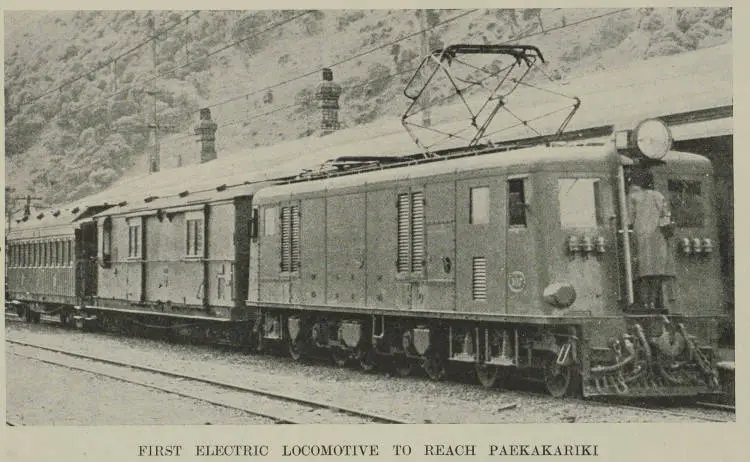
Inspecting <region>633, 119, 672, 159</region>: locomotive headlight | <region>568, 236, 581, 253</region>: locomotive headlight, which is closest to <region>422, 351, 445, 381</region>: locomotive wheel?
<region>568, 236, 581, 253</region>: locomotive headlight

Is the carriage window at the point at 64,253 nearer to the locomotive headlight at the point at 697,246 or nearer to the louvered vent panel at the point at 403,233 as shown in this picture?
the louvered vent panel at the point at 403,233

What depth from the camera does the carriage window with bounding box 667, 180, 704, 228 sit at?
41.8ft

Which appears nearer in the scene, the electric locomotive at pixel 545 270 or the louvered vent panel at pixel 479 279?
the electric locomotive at pixel 545 270

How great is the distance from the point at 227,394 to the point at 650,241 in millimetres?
6067

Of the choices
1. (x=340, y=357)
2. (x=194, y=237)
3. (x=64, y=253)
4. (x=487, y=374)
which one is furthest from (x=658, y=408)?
(x=64, y=253)

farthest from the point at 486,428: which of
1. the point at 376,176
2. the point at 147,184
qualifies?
the point at 147,184

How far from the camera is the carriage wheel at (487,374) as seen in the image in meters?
13.4

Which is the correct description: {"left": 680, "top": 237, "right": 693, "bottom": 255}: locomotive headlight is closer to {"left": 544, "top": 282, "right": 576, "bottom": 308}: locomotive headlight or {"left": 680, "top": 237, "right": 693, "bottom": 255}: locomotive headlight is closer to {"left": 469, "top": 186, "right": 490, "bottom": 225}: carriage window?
{"left": 544, "top": 282, "right": 576, "bottom": 308}: locomotive headlight

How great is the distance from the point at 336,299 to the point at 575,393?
4771 mm

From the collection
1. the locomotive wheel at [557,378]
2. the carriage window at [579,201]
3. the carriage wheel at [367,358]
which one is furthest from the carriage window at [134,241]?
the carriage window at [579,201]

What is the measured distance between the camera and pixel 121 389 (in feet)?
48.4

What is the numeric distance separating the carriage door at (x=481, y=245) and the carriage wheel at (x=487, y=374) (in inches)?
36.3

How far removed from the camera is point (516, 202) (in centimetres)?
1249

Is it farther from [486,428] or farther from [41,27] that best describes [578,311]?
[41,27]
